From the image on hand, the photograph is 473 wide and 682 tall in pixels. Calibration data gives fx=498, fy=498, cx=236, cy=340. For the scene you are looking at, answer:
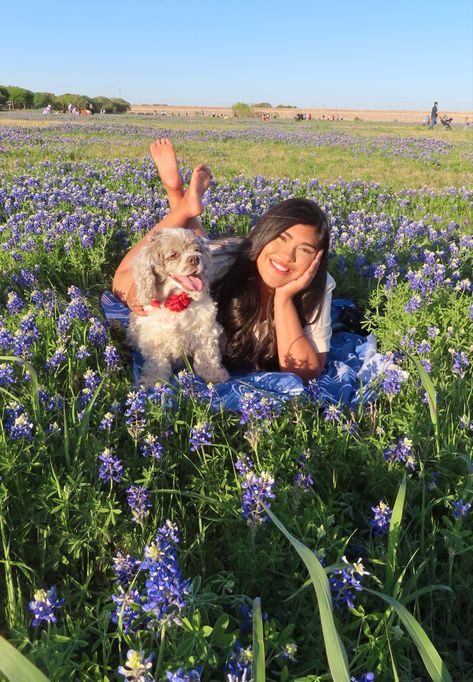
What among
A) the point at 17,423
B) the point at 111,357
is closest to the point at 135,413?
the point at 17,423

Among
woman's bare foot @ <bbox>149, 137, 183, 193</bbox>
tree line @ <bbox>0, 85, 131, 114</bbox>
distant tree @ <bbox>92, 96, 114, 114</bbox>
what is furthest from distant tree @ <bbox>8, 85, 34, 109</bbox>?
woman's bare foot @ <bbox>149, 137, 183, 193</bbox>

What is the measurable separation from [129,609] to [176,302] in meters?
2.26

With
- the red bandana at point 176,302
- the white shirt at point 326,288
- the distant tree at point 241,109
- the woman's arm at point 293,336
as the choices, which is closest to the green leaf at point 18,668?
the red bandana at point 176,302

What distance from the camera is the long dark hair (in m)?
3.80

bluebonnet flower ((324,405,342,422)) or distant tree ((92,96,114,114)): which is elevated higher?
distant tree ((92,96,114,114))

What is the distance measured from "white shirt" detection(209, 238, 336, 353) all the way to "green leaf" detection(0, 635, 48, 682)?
3331 mm

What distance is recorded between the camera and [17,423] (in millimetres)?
2254

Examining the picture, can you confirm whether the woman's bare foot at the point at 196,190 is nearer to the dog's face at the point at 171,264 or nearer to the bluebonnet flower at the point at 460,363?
the dog's face at the point at 171,264

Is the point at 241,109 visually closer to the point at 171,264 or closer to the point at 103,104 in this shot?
the point at 103,104

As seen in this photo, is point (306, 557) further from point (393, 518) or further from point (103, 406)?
point (103, 406)

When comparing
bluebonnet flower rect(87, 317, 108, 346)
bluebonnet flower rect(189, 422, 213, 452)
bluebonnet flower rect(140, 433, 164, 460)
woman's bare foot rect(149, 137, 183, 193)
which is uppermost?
woman's bare foot rect(149, 137, 183, 193)

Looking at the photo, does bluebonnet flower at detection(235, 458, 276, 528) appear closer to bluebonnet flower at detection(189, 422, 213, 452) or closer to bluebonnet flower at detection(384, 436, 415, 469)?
bluebonnet flower at detection(189, 422, 213, 452)

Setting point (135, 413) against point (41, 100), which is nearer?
point (135, 413)

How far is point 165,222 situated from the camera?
429cm
